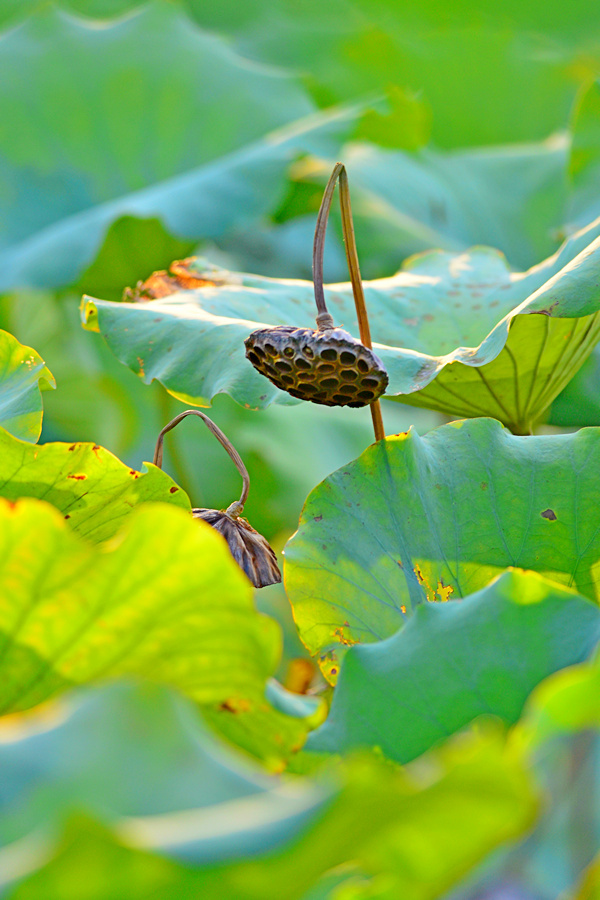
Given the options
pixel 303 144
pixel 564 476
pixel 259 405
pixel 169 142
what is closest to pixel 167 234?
pixel 303 144

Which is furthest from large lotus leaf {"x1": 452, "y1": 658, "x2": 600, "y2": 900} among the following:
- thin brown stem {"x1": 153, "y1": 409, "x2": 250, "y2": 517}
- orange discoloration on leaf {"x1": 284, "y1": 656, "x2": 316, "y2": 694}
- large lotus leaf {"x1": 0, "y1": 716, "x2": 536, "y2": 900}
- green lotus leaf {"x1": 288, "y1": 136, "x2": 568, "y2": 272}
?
green lotus leaf {"x1": 288, "y1": 136, "x2": 568, "y2": 272}

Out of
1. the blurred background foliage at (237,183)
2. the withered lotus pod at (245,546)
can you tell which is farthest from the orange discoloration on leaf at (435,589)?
the blurred background foliage at (237,183)

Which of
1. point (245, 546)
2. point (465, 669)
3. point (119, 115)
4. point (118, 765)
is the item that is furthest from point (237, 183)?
point (118, 765)

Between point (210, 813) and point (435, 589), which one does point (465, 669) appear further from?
point (210, 813)

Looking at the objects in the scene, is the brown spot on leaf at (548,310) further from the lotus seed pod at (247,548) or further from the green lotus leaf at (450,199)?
the green lotus leaf at (450,199)

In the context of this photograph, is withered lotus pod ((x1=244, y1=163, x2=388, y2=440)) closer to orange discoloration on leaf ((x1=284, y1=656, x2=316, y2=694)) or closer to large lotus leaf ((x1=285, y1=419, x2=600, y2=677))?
large lotus leaf ((x1=285, y1=419, x2=600, y2=677))

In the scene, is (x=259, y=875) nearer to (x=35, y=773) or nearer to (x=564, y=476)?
(x=35, y=773)
